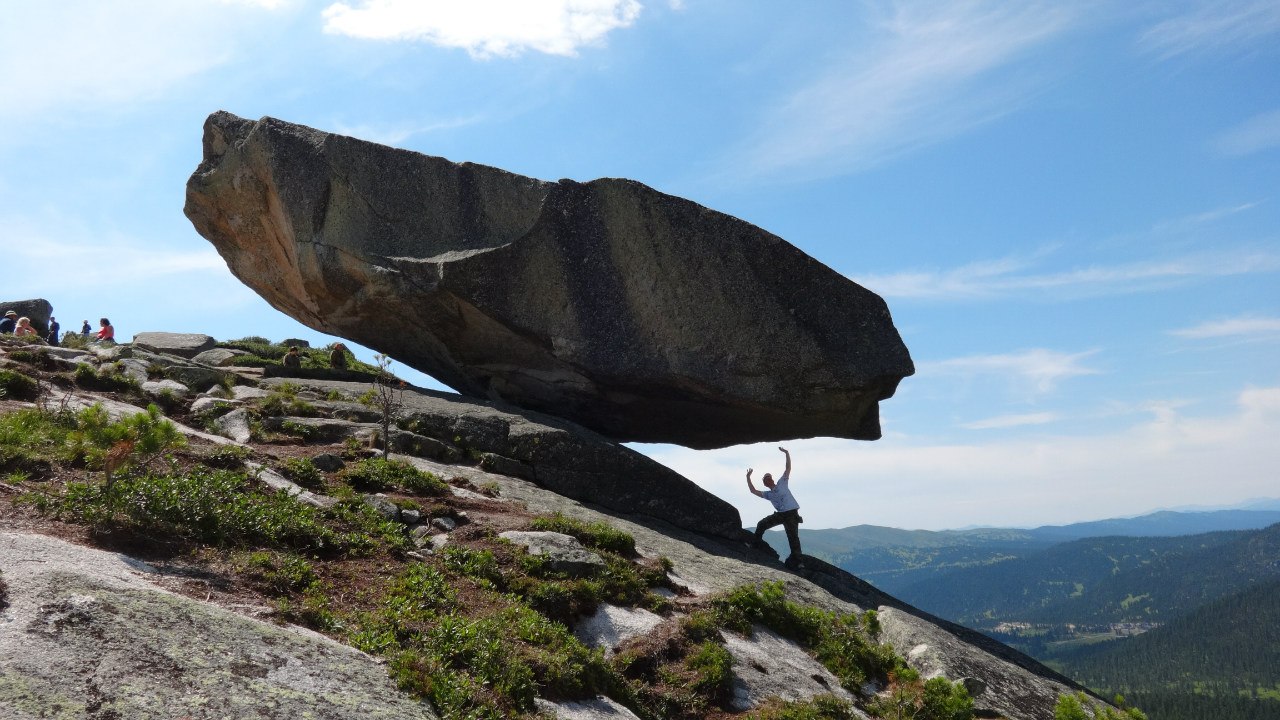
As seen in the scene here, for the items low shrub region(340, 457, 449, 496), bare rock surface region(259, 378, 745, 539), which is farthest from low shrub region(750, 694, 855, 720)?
bare rock surface region(259, 378, 745, 539)

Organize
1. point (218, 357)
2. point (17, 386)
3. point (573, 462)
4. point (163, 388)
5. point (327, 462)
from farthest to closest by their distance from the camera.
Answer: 1. point (218, 357)
2. point (573, 462)
3. point (163, 388)
4. point (17, 386)
5. point (327, 462)

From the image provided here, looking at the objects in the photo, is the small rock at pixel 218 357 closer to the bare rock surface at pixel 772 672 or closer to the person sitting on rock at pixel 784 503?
the person sitting on rock at pixel 784 503

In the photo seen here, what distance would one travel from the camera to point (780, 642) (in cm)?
1518

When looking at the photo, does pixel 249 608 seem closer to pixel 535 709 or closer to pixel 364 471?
pixel 535 709

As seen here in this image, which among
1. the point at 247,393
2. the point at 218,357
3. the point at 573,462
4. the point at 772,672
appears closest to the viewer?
the point at 772,672

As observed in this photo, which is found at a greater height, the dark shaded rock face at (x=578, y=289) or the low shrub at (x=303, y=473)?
the dark shaded rock face at (x=578, y=289)

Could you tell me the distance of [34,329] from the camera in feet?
125

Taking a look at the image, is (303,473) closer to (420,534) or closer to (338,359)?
(420,534)

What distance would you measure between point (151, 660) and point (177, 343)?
28572 millimetres

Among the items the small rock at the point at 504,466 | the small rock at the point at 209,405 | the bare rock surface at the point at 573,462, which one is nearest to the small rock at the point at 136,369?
the small rock at the point at 209,405

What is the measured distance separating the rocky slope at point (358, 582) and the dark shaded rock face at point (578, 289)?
3.03m

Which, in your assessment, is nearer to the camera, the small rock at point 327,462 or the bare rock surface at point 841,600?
the bare rock surface at point 841,600

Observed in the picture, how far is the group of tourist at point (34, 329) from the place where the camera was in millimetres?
31547

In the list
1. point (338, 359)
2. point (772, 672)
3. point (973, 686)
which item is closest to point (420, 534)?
point (772, 672)
